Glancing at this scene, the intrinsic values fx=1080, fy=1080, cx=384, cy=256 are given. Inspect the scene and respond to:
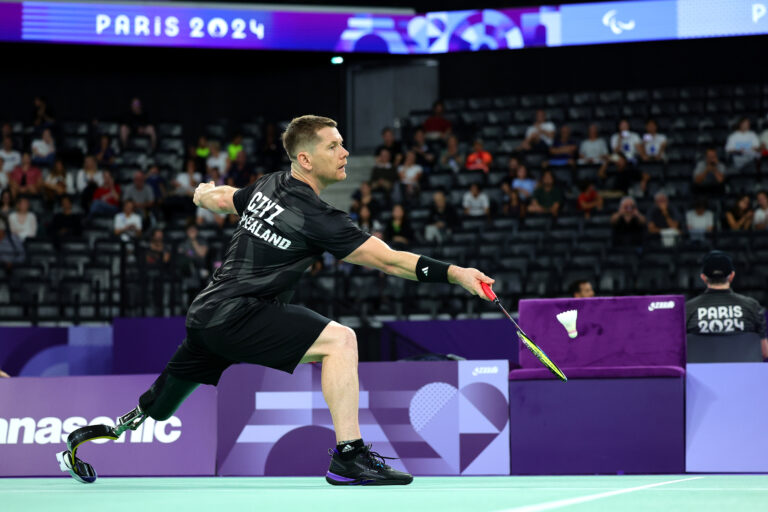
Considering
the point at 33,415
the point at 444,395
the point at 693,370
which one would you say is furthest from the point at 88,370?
the point at 693,370

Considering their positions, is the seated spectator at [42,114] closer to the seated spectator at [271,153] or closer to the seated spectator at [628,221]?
the seated spectator at [271,153]

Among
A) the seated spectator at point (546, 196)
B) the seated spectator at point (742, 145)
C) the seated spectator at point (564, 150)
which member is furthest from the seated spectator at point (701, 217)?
the seated spectator at point (564, 150)

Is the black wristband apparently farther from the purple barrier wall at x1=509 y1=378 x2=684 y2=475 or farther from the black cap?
the black cap

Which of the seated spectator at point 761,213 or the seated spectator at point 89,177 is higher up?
the seated spectator at point 89,177

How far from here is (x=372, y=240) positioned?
4.89 meters

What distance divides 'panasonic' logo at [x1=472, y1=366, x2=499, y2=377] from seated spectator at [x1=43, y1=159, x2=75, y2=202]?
10.6 m

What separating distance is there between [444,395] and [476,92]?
Answer: 1448 cm

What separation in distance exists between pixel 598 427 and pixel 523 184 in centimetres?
872

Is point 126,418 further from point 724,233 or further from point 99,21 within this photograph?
point 99,21

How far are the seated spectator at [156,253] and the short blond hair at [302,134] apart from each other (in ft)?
23.9

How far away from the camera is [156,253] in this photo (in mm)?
12469

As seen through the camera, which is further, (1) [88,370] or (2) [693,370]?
(1) [88,370]

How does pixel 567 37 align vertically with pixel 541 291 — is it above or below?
above

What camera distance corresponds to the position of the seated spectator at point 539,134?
659 inches
